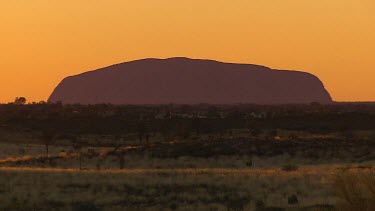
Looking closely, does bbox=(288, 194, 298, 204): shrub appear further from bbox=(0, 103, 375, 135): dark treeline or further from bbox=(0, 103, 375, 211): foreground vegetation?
bbox=(0, 103, 375, 135): dark treeline

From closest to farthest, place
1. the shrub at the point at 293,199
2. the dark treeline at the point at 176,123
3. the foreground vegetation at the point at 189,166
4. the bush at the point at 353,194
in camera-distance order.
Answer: the bush at the point at 353,194 → the shrub at the point at 293,199 → the foreground vegetation at the point at 189,166 → the dark treeline at the point at 176,123

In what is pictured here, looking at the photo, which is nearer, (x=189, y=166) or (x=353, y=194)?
(x=353, y=194)

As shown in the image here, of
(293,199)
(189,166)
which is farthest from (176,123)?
(293,199)

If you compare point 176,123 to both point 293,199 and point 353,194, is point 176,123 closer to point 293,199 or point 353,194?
point 293,199

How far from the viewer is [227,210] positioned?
25906 mm

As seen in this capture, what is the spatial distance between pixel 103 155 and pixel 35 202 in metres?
27.2

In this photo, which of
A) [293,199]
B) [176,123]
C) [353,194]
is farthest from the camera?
[176,123]

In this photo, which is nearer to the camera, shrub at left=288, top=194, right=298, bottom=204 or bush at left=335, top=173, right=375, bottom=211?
bush at left=335, top=173, right=375, bottom=211

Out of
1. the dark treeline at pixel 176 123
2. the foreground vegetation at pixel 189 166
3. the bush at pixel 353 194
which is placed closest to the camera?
the bush at pixel 353 194

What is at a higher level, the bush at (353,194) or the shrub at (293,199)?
the bush at (353,194)

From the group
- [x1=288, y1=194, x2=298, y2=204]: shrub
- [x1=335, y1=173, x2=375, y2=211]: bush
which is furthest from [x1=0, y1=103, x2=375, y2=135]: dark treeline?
[x1=335, y1=173, x2=375, y2=211]: bush

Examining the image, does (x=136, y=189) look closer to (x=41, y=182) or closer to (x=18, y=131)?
(x=41, y=182)

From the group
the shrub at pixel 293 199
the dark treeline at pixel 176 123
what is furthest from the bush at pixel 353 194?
the dark treeline at pixel 176 123

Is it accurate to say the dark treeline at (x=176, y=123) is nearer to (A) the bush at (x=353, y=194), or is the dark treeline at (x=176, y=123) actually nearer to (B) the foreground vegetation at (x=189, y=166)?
(B) the foreground vegetation at (x=189, y=166)
